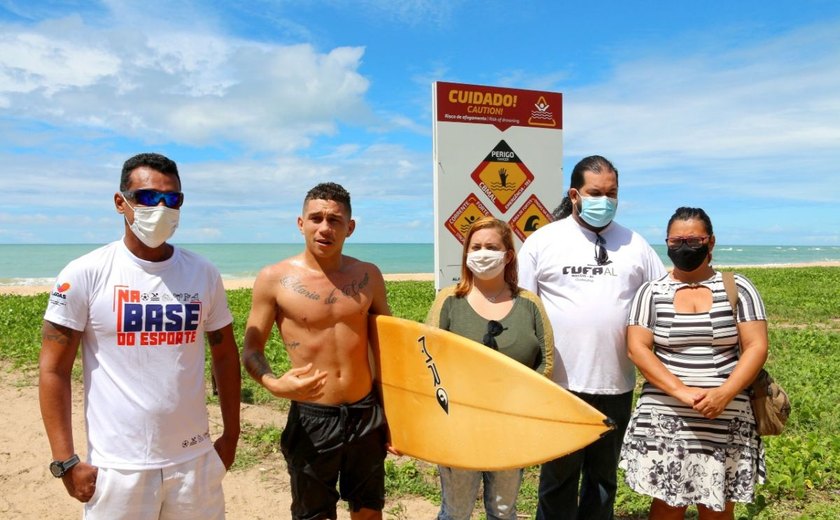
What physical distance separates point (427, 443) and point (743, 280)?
1755mm

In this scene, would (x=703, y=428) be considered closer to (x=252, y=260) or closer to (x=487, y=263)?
(x=487, y=263)

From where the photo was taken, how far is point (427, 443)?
10.1 ft

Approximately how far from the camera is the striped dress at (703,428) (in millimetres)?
2773

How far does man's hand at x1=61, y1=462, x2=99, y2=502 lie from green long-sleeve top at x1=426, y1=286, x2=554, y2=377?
1.68 m

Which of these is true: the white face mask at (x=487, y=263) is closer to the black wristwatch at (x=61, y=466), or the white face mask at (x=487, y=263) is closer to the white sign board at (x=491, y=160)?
the white sign board at (x=491, y=160)

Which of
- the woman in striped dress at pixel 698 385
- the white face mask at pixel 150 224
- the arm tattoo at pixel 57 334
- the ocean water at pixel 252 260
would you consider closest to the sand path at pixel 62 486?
the woman in striped dress at pixel 698 385

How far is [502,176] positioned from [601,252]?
1500 mm

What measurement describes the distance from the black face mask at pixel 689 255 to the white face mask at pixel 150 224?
224 cm

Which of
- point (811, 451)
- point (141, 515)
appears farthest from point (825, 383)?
point (141, 515)

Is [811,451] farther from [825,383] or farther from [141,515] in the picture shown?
[141,515]

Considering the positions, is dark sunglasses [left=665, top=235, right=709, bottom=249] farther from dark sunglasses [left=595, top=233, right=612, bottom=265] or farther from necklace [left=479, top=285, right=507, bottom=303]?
necklace [left=479, top=285, right=507, bottom=303]

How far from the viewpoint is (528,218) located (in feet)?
15.3

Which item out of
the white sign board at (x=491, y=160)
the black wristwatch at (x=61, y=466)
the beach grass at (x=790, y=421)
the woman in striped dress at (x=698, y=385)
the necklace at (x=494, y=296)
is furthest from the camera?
the white sign board at (x=491, y=160)

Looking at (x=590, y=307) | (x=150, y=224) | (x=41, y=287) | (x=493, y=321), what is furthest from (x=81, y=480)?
(x=41, y=287)
